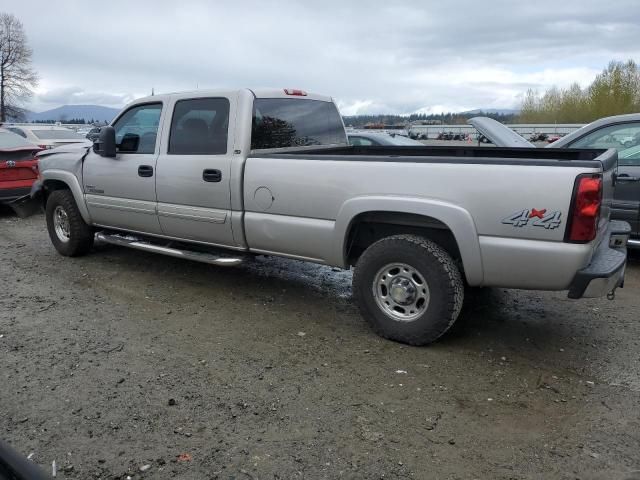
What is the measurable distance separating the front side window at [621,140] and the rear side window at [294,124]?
2859 millimetres

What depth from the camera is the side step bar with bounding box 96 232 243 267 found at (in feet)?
16.4

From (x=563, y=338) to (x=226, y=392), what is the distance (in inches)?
108

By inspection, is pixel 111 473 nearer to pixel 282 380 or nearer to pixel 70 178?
pixel 282 380

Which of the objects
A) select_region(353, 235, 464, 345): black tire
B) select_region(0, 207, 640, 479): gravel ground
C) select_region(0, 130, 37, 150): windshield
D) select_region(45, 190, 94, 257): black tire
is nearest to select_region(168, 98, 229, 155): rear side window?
select_region(0, 207, 640, 479): gravel ground

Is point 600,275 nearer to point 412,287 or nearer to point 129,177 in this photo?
point 412,287

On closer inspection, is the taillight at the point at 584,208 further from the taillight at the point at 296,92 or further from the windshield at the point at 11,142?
the windshield at the point at 11,142

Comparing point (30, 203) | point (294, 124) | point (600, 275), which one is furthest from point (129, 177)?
point (600, 275)

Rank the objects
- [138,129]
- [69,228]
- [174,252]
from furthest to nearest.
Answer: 1. [69,228]
2. [138,129]
3. [174,252]

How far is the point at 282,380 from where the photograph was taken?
3686mm

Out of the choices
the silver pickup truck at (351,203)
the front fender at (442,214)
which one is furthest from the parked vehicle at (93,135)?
the front fender at (442,214)

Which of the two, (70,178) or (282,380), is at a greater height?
(70,178)

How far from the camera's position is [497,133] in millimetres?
5977

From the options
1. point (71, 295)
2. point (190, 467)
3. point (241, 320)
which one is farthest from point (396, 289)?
point (71, 295)

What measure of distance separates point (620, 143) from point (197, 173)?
480 centimetres
